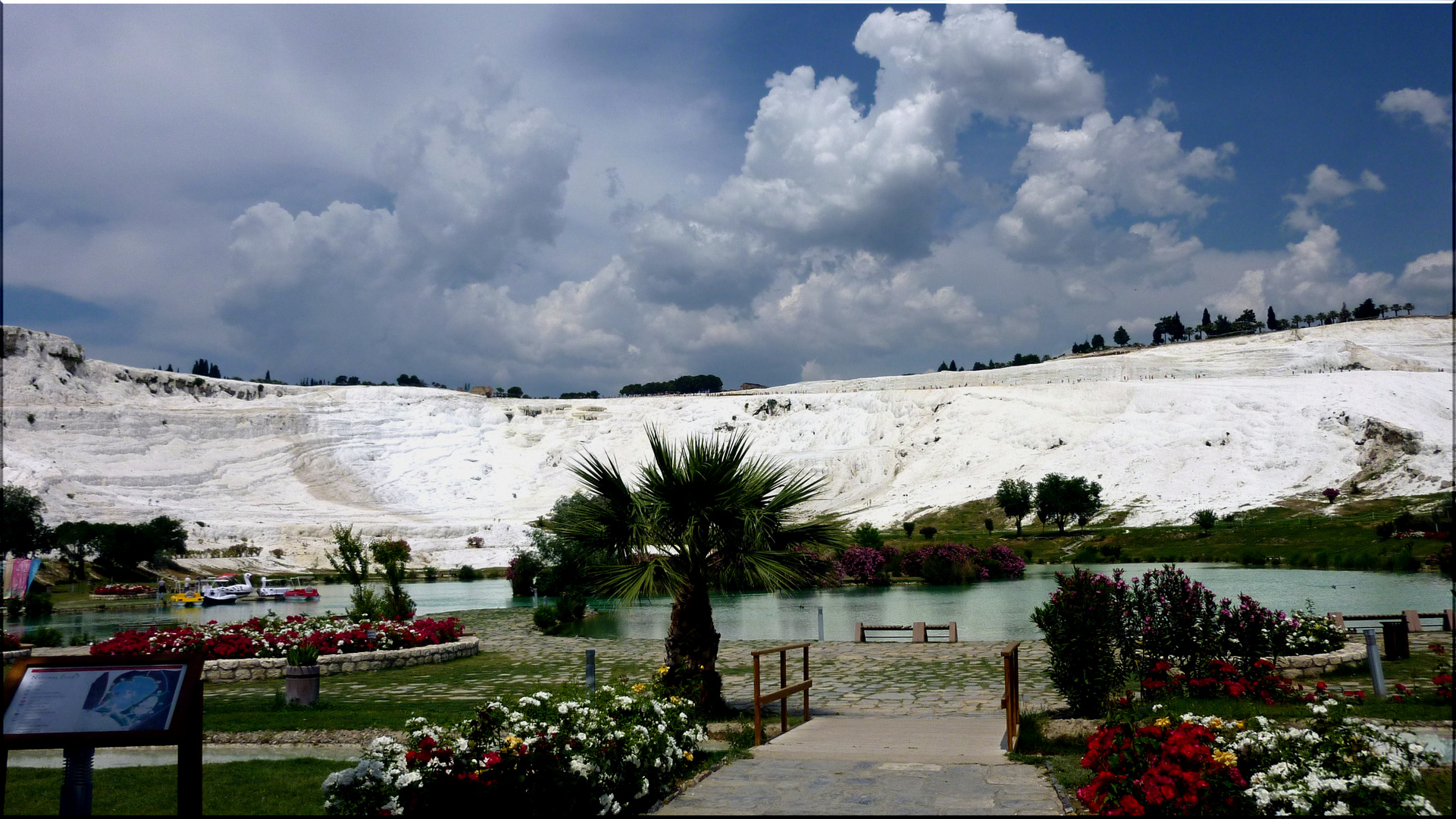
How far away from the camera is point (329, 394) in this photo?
107 m

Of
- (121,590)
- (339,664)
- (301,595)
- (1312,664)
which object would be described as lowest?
(301,595)

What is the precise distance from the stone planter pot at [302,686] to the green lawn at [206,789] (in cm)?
311

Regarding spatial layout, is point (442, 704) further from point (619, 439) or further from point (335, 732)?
point (619, 439)

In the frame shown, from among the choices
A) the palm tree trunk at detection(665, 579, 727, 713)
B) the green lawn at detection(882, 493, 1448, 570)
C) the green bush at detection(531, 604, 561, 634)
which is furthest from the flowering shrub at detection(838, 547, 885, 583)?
the palm tree trunk at detection(665, 579, 727, 713)

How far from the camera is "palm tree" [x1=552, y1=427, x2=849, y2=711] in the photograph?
32.0ft

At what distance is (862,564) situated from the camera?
39.6m

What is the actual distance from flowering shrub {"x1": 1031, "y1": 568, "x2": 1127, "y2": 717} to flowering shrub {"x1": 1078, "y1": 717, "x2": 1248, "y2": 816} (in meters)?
3.05

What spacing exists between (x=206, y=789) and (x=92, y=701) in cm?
258

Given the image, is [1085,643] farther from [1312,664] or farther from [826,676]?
[826,676]

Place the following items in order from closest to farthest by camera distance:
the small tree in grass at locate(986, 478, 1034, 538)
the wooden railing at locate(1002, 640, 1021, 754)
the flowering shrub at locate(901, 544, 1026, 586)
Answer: the wooden railing at locate(1002, 640, 1021, 754), the flowering shrub at locate(901, 544, 1026, 586), the small tree in grass at locate(986, 478, 1034, 538)

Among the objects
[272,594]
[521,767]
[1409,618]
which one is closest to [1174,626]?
[521,767]

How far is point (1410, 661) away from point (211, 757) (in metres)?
14.3

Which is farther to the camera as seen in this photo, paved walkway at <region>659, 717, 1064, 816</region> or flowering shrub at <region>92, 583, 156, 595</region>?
flowering shrub at <region>92, 583, 156, 595</region>

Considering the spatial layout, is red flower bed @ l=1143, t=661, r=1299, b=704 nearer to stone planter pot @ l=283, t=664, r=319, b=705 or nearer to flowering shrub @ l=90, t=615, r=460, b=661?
stone planter pot @ l=283, t=664, r=319, b=705
